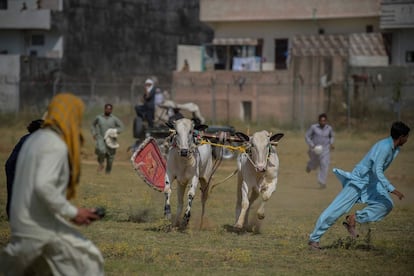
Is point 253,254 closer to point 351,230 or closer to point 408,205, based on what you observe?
point 351,230

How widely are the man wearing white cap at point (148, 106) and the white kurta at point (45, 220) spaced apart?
1927 centimetres

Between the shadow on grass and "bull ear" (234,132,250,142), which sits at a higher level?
"bull ear" (234,132,250,142)

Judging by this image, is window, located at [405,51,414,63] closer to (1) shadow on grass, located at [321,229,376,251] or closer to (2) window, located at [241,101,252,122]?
(2) window, located at [241,101,252,122]

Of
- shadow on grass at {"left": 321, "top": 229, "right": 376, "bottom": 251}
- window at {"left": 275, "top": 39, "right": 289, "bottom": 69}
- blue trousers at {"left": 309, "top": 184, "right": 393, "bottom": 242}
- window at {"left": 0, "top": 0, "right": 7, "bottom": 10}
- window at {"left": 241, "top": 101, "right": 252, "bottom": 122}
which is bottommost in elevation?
window at {"left": 241, "top": 101, "right": 252, "bottom": 122}

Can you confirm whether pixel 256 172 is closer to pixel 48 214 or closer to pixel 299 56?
pixel 48 214

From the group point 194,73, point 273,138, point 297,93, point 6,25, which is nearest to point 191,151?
point 273,138

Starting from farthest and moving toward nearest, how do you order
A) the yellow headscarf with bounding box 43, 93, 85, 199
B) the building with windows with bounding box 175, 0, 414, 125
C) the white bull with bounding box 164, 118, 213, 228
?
the building with windows with bounding box 175, 0, 414, 125, the white bull with bounding box 164, 118, 213, 228, the yellow headscarf with bounding box 43, 93, 85, 199

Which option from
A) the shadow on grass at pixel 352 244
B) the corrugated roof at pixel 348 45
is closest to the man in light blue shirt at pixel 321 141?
the shadow on grass at pixel 352 244

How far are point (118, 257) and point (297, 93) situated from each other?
28.6 metres

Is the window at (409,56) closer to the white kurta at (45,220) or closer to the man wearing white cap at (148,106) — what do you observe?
the man wearing white cap at (148,106)

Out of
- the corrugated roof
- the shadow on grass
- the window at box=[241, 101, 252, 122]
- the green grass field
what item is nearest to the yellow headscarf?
the green grass field

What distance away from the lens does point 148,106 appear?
26.4 metres

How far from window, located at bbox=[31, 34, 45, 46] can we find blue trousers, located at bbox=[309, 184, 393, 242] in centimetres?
3641

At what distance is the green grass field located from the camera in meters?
10.1
